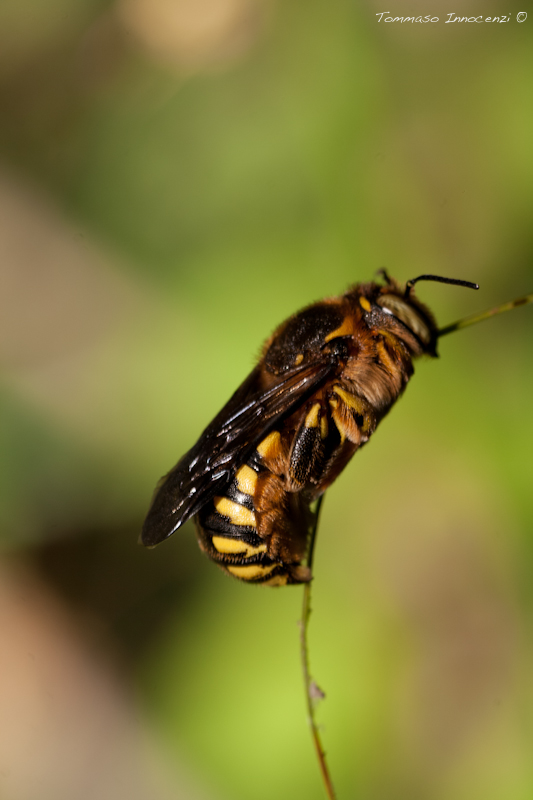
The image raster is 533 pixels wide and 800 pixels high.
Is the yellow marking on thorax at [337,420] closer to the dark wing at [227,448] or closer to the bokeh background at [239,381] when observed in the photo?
the dark wing at [227,448]

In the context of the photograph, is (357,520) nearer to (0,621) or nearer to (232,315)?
(232,315)

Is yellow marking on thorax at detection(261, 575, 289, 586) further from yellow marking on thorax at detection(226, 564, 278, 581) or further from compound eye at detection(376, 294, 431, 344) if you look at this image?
compound eye at detection(376, 294, 431, 344)

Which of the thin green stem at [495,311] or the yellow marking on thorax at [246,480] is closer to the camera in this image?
the thin green stem at [495,311]

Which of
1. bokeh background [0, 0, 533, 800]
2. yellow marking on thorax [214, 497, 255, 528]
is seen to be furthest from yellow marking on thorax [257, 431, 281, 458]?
bokeh background [0, 0, 533, 800]

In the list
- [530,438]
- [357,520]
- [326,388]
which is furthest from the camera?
[357,520]

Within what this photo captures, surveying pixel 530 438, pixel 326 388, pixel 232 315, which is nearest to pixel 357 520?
pixel 530 438

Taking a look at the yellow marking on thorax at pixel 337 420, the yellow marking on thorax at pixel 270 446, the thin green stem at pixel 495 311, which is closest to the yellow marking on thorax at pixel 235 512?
the yellow marking on thorax at pixel 270 446

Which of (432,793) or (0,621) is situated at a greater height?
(0,621)
